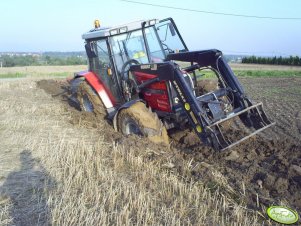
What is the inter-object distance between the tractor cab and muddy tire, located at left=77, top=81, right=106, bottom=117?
0.45m

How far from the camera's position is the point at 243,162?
5746 mm

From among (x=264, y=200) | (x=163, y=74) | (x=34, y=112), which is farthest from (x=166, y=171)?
(x=34, y=112)

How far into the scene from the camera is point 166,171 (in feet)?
17.5

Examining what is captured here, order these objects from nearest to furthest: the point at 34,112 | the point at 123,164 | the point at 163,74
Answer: the point at 123,164
the point at 163,74
the point at 34,112

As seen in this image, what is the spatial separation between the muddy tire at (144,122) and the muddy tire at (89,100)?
1547 millimetres

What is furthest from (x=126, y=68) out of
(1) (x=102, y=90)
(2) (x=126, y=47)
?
(1) (x=102, y=90)

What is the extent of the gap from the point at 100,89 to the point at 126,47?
1313mm

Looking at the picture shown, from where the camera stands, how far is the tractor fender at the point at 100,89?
8.48 meters

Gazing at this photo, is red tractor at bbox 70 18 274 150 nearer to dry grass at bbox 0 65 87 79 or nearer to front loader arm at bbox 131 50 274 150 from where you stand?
front loader arm at bbox 131 50 274 150

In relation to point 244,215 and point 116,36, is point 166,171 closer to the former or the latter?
point 244,215

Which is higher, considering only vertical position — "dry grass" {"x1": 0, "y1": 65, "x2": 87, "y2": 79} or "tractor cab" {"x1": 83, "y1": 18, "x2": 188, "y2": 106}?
"tractor cab" {"x1": 83, "y1": 18, "x2": 188, "y2": 106}

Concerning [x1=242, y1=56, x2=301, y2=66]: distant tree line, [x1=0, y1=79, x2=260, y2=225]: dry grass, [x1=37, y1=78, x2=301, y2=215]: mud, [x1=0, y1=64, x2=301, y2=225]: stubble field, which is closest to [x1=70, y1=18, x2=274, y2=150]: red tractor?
[x1=37, y1=78, x2=301, y2=215]: mud

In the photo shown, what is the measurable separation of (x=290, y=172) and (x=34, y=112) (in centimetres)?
723

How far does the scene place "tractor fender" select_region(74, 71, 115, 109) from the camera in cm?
848
